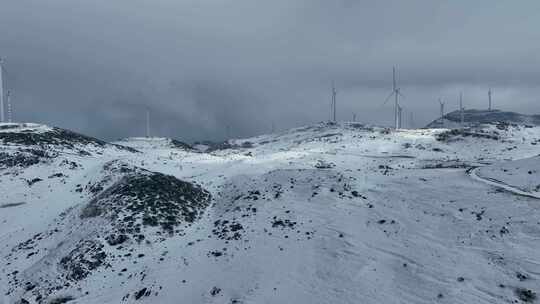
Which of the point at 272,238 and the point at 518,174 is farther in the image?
the point at 518,174

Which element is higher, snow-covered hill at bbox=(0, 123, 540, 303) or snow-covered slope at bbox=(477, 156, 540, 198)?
snow-covered slope at bbox=(477, 156, 540, 198)

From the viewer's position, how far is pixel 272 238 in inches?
961

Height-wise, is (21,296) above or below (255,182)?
below

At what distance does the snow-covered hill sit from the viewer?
59.5 feet

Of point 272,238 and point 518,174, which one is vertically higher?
point 518,174

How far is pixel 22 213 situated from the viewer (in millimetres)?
34656

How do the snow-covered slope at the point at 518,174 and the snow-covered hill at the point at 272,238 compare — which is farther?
the snow-covered slope at the point at 518,174

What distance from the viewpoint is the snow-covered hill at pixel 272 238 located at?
1814 cm

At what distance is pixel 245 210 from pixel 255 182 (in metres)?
9.01

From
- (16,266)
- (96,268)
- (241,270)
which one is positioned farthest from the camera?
(16,266)

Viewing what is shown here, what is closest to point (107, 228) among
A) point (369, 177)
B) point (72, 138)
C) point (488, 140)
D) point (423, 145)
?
point (369, 177)

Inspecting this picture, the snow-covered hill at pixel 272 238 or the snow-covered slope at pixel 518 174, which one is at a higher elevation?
the snow-covered slope at pixel 518 174

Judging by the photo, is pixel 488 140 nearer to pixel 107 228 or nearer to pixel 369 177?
pixel 369 177

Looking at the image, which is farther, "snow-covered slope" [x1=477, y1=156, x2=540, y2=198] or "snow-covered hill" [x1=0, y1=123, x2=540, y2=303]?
"snow-covered slope" [x1=477, y1=156, x2=540, y2=198]
